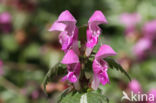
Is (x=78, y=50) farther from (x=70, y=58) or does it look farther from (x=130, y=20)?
(x=130, y=20)

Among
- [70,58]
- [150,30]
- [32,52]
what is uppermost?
[70,58]

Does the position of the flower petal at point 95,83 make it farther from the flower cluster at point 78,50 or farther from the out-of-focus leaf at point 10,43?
the out-of-focus leaf at point 10,43

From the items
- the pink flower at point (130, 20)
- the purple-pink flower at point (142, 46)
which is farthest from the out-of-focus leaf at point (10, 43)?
the purple-pink flower at point (142, 46)

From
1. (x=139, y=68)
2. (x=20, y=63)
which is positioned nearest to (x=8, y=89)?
(x=20, y=63)

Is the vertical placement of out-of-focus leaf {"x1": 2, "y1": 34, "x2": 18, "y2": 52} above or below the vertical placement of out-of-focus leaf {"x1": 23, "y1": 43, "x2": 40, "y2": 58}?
above

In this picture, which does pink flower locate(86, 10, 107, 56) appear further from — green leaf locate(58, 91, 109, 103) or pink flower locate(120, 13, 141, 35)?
pink flower locate(120, 13, 141, 35)

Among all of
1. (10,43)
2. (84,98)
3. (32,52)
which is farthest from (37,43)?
(84,98)

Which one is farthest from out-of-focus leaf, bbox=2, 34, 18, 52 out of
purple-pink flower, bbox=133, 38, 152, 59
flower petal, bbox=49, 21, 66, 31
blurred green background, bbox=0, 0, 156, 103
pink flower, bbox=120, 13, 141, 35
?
flower petal, bbox=49, 21, 66, 31
